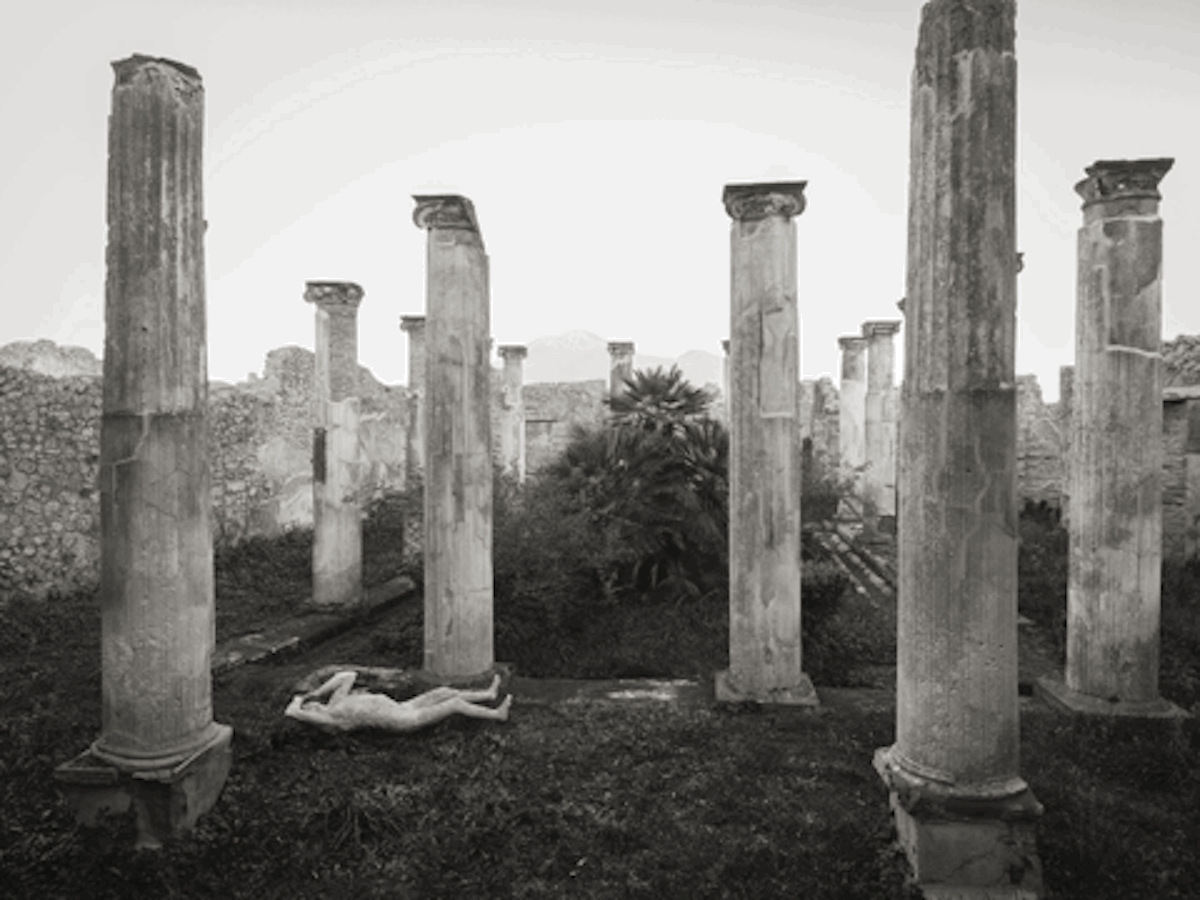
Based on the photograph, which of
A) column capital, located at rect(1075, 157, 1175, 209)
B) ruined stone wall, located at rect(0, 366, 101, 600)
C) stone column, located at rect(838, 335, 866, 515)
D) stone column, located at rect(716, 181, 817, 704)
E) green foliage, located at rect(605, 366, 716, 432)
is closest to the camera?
column capital, located at rect(1075, 157, 1175, 209)

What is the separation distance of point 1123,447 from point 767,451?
2.40 m

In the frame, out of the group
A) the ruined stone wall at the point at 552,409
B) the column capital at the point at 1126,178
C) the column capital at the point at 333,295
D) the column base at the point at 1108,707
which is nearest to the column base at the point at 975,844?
the column base at the point at 1108,707

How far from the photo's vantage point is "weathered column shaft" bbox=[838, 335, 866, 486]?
16.4 m

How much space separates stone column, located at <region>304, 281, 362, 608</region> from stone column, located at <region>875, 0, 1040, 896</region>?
6.90m

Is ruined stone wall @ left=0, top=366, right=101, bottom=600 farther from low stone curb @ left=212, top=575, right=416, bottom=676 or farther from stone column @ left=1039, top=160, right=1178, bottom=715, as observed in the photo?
stone column @ left=1039, top=160, right=1178, bottom=715

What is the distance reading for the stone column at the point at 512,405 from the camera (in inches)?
752

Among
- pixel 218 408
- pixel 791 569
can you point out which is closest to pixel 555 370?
pixel 218 408

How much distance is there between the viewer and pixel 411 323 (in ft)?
45.0

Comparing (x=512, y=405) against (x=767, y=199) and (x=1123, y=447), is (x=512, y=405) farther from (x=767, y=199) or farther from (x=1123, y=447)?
(x=1123, y=447)

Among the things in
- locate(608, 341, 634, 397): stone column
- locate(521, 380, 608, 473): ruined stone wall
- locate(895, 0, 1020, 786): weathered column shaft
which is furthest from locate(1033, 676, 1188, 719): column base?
locate(521, 380, 608, 473): ruined stone wall

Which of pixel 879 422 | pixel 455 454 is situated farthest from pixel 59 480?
pixel 879 422

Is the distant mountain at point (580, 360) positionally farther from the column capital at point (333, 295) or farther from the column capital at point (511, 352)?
the column capital at point (333, 295)

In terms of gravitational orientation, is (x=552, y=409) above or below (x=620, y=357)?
below

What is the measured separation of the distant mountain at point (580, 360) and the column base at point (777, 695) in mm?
90156
